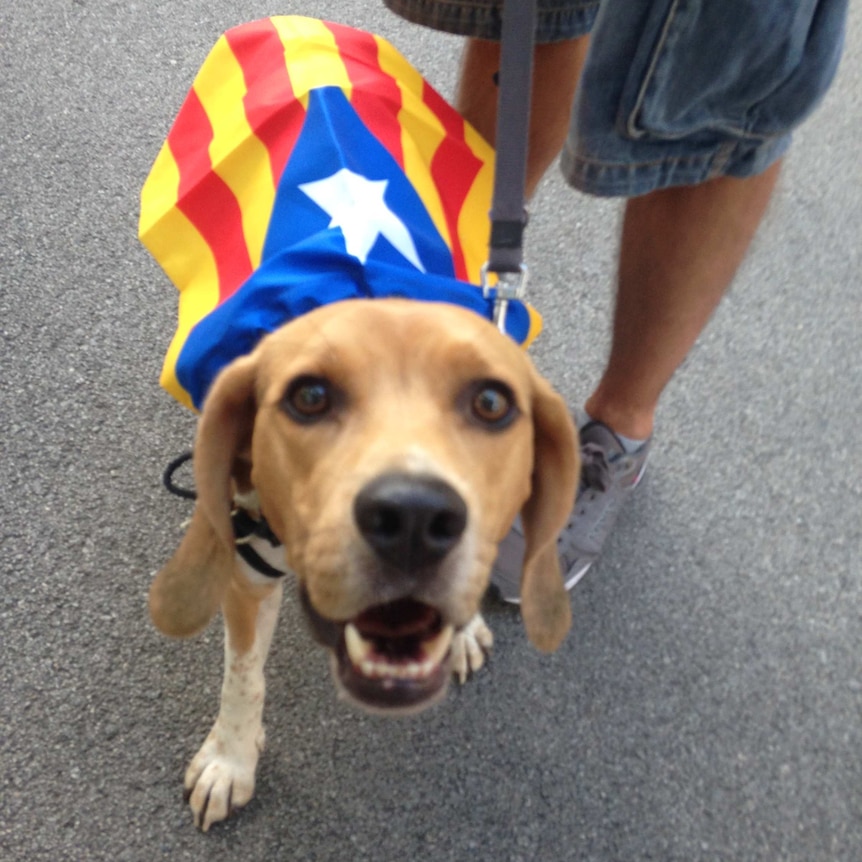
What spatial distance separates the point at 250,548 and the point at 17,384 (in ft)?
4.05

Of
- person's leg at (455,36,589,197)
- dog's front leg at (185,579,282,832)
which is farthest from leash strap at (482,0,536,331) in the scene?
dog's front leg at (185,579,282,832)

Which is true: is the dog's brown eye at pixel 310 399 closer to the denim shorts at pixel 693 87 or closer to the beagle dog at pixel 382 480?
the beagle dog at pixel 382 480

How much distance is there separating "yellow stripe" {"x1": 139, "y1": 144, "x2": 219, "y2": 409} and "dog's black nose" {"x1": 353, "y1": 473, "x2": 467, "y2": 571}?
76cm

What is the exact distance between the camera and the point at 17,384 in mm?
2377

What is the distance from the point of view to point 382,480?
1.07m

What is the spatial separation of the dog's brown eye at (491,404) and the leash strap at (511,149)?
0.87 ft

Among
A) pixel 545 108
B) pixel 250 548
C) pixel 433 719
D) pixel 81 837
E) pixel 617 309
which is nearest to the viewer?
pixel 250 548

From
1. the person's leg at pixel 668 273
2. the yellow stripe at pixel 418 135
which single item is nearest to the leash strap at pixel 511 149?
the yellow stripe at pixel 418 135

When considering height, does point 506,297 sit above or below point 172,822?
above

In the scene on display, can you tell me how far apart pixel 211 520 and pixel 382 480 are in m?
0.41

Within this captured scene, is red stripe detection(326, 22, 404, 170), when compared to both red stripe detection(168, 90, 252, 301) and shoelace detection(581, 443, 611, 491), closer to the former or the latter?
red stripe detection(168, 90, 252, 301)

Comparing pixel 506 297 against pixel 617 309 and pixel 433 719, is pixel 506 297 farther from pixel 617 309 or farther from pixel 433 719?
pixel 433 719

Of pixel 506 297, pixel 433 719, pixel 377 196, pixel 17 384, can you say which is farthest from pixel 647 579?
pixel 17 384

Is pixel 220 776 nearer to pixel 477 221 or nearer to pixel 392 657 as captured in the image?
pixel 392 657
